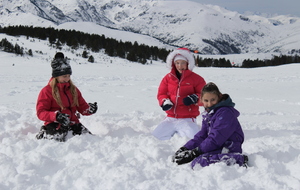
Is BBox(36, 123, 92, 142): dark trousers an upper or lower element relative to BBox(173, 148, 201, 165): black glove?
lower

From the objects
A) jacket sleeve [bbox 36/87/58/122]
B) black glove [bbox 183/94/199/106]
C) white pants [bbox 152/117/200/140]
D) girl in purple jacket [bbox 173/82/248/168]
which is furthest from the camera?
white pants [bbox 152/117/200/140]

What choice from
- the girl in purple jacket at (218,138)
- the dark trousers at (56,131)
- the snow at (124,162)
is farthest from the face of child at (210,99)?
the dark trousers at (56,131)

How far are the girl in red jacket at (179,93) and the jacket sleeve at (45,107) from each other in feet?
5.65

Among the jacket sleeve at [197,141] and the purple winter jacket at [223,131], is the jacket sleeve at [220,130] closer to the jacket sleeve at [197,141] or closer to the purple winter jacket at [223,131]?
the purple winter jacket at [223,131]

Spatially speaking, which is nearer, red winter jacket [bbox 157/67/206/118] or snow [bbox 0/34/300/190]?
snow [bbox 0/34/300/190]

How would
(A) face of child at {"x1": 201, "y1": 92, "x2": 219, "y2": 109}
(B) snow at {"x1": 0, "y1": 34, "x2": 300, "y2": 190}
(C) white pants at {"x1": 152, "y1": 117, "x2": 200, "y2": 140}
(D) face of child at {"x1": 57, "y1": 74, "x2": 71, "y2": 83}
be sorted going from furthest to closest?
(C) white pants at {"x1": 152, "y1": 117, "x2": 200, "y2": 140} → (D) face of child at {"x1": 57, "y1": 74, "x2": 71, "y2": 83} → (A) face of child at {"x1": 201, "y1": 92, "x2": 219, "y2": 109} → (B) snow at {"x1": 0, "y1": 34, "x2": 300, "y2": 190}

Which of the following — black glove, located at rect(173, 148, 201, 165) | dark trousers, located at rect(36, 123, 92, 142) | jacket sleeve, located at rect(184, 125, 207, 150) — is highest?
jacket sleeve, located at rect(184, 125, 207, 150)

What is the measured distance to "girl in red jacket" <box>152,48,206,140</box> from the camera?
4.70m

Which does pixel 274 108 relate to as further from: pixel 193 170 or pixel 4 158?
pixel 4 158

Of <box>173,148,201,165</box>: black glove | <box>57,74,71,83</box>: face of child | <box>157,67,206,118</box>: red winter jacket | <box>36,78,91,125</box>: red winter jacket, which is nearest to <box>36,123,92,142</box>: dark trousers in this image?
<box>36,78,91,125</box>: red winter jacket

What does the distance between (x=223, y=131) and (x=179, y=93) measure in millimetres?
1824

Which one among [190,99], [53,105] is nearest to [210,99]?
[190,99]

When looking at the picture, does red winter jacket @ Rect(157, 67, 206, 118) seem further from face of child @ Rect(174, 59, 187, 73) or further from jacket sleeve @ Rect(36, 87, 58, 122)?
jacket sleeve @ Rect(36, 87, 58, 122)

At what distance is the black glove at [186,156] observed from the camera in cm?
307
